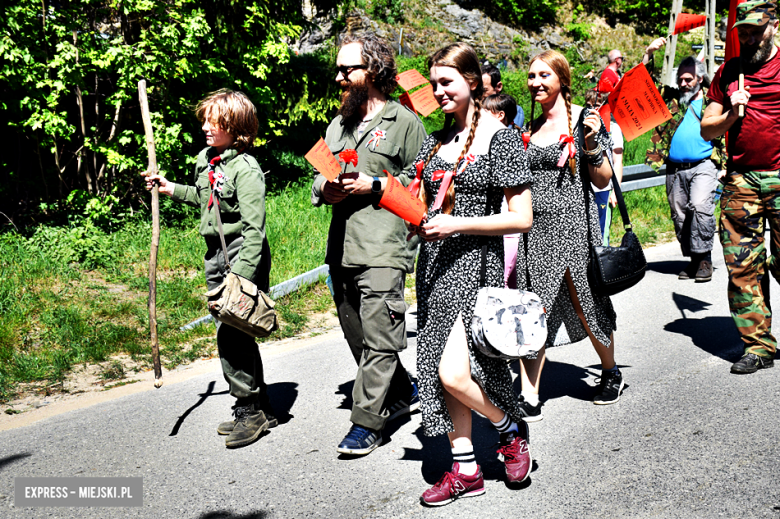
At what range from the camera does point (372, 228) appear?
4008mm

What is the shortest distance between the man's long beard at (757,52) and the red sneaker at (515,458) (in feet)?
9.87

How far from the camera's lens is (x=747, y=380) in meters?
4.70

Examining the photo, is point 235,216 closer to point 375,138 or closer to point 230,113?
point 230,113

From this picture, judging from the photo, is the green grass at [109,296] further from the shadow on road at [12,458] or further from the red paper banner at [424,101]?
the red paper banner at [424,101]

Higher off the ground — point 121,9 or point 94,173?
point 121,9

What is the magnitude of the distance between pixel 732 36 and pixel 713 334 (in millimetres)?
2351

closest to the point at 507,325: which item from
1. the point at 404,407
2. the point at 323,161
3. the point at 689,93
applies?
the point at 323,161

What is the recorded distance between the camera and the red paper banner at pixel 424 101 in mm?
4156

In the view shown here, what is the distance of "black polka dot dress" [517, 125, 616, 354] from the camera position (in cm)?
417

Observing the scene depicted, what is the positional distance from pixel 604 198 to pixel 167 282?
4.49 meters

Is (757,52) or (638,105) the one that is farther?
(757,52)

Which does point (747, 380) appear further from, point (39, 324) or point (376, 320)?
point (39, 324)

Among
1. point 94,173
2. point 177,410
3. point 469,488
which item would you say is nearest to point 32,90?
point 94,173

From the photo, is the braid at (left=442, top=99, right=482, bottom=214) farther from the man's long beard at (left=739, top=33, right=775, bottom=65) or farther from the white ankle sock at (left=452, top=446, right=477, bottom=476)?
the man's long beard at (left=739, top=33, right=775, bottom=65)
